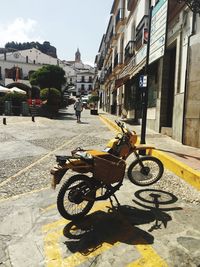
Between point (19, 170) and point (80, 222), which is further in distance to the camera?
point (19, 170)

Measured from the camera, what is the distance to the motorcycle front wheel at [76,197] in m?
4.09

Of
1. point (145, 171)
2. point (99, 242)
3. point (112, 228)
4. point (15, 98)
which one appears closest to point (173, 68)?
point (145, 171)

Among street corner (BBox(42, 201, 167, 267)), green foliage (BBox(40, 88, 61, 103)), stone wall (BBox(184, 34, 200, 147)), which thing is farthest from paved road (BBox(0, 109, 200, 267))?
green foliage (BBox(40, 88, 61, 103))

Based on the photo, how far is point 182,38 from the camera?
9.92 metres

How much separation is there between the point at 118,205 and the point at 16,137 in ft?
26.2

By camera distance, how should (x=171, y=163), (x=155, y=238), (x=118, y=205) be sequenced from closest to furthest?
1. (x=155, y=238)
2. (x=118, y=205)
3. (x=171, y=163)

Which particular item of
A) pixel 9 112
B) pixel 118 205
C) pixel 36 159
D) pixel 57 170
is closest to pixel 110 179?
pixel 118 205

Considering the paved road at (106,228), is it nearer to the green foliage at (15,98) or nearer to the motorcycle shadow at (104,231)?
the motorcycle shadow at (104,231)

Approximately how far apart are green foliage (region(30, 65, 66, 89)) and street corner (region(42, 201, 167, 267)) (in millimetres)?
25604

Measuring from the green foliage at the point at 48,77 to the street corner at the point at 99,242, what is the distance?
84.0ft

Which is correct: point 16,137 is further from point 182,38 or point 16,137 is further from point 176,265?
point 176,265

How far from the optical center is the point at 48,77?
2888cm

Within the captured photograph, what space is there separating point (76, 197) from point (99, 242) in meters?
0.76

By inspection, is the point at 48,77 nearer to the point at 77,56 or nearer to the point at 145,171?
the point at 145,171
